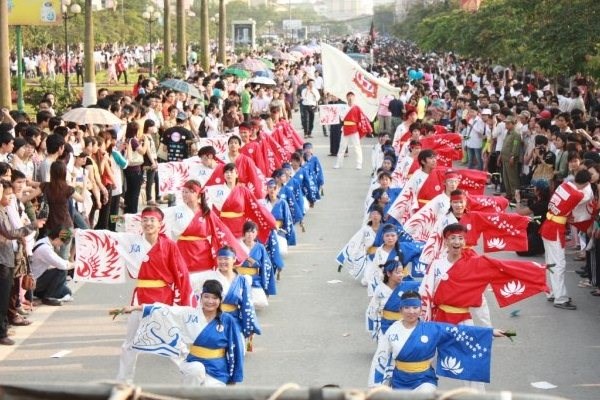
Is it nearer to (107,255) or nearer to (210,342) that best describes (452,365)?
(210,342)

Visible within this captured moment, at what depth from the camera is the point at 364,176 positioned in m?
24.1

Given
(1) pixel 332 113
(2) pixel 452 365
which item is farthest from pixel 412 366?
(1) pixel 332 113

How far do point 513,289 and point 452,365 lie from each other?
1384 mm

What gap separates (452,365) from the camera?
9000 mm

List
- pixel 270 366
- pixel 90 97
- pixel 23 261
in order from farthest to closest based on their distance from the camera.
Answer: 1. pixel 90 97
2. pixel 23 261
3. pixel 270 366

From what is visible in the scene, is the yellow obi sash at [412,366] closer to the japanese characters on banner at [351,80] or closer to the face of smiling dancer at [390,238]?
the face of smiling dancer at [390,238]

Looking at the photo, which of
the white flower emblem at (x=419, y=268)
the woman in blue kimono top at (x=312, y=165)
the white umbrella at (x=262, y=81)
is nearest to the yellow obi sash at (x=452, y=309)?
the white flower emblem at (x=419, y=268)

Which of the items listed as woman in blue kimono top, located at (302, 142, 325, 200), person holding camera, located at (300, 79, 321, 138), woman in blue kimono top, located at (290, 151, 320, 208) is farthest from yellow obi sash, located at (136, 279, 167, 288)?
person holding camera, located at (300, 79, 321, 138)

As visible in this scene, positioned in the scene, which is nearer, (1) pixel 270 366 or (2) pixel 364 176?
(1) pixel 270 366

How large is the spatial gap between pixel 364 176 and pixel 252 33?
4397cm

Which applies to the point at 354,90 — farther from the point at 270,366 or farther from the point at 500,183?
the point at 270,366

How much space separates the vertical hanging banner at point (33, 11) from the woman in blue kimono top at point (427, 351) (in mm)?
20334

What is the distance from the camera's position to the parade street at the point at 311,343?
10.5 m

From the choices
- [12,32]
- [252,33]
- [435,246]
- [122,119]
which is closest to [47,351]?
[435,246]
